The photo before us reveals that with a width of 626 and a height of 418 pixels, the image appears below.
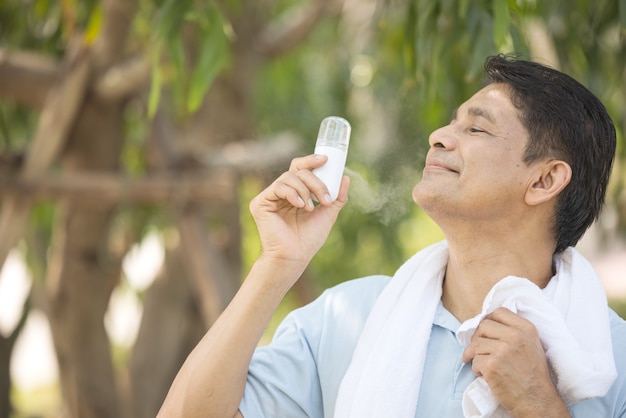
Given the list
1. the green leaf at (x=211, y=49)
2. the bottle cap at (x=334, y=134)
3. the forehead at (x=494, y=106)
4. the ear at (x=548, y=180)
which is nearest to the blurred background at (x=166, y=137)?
the green leaf at (x=211, y=49)

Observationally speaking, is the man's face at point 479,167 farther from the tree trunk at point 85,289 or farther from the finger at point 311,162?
the tree trunk at point 85,289

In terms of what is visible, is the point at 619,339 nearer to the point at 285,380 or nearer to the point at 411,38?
the point at 285,380

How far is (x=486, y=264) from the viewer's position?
179 centimetres

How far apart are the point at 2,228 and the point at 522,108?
8.01 ft

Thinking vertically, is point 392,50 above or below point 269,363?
above

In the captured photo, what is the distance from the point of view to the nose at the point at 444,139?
69.9 inches

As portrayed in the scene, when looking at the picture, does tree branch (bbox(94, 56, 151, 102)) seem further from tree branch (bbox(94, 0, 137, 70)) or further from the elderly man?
the elderly man

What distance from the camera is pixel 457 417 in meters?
1.71

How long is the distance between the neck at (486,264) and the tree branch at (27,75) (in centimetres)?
251

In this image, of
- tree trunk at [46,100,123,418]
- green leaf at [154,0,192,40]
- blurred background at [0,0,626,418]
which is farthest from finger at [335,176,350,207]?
tree trunk at [46,100,123,418]

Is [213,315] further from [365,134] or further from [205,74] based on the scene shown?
[365,134]

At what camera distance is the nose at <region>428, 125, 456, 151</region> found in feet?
5.82

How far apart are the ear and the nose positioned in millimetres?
174

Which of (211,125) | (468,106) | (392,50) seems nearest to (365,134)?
(211,125)
